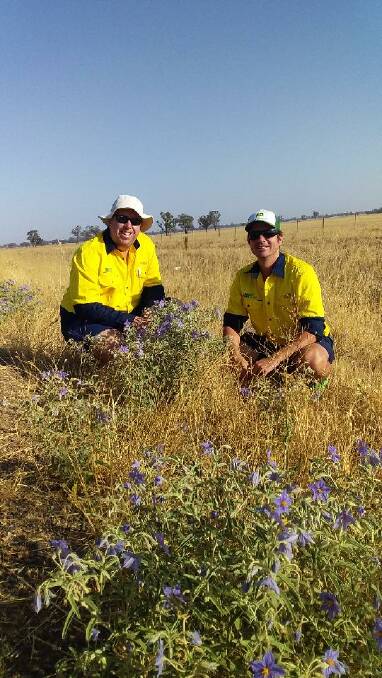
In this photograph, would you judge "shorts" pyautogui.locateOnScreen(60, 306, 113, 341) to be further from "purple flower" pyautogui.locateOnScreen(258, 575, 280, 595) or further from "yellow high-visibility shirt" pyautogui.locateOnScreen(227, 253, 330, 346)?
"purple flower" pyautogui.locateOnScreen(258, 575, 280, 595)

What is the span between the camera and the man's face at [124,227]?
13.8ft

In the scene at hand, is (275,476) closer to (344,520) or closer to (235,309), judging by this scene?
(344,520)

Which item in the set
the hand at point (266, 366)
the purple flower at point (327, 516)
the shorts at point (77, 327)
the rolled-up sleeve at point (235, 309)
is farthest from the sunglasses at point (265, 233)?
the purple flower at point (327, 516)

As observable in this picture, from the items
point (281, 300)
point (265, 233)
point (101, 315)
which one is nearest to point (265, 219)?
point (265, 233)

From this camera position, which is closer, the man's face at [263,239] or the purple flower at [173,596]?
the purple flower at [173,596]

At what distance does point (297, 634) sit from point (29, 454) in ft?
6.54

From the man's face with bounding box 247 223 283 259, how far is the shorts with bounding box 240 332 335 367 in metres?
0.73

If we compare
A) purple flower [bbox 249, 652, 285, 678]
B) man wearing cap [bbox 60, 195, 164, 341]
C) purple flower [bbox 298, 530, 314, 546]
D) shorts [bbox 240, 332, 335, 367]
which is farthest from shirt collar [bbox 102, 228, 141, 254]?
purple flower [bbox 249, 652, 285, 678]

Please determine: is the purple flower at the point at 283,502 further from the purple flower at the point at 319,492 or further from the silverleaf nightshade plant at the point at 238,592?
the purple flower at the point at 319,492

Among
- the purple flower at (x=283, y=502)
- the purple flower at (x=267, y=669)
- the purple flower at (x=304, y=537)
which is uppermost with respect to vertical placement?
the purple flower at (x=283, y=502)

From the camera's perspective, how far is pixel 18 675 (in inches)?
63.1

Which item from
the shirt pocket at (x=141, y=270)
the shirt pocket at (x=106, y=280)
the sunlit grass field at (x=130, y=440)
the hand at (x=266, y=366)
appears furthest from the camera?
the shirt pocket at (x=141, y=270)

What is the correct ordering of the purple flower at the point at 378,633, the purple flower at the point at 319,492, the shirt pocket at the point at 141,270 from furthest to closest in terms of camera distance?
the shirt pocket at the point at 141,270
the purple flower at the point at 319,492
the purple flower at the point at 378,633

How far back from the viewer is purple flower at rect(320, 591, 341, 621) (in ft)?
4.27
